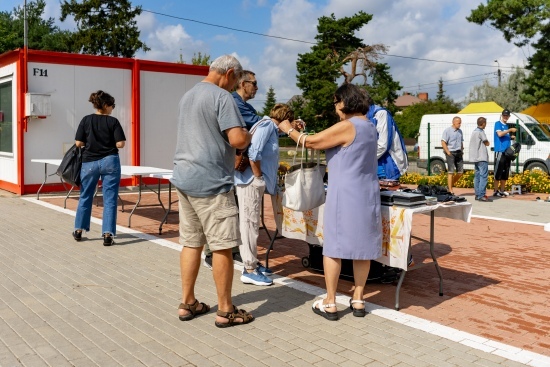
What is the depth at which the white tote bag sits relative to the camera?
16.8 ft

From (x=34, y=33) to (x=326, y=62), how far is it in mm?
28554

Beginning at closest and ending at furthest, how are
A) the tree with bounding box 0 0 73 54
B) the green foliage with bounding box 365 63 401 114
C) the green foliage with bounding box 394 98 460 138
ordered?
1. the green foliage with bounding box 365 63 401 114
2. the tree with bounding box 0 0 73 54
3. the green foliage with bounding box 394 98 460 138

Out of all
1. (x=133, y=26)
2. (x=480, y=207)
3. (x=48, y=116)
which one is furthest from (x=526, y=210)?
(x=133, y=26)

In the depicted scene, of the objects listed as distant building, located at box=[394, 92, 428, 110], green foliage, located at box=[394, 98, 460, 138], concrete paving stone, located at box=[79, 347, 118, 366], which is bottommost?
concrete paving stone, located at box=[79, 347, 118, 366]

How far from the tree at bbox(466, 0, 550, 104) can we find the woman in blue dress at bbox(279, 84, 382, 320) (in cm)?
2690

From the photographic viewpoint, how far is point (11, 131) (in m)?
13.7

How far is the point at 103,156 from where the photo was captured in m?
7.71

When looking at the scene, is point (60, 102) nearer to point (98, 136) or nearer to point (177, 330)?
point (98, 136)

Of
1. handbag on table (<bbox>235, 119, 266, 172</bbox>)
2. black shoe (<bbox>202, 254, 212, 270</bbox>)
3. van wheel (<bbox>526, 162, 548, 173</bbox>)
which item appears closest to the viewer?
handbag on table (<bbox>235, 119, 266, 172</bbox>)

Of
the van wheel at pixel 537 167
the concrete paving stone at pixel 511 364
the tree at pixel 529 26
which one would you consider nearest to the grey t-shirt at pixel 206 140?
the concrete paving stone at pixel 511 364

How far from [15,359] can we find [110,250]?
3553mm

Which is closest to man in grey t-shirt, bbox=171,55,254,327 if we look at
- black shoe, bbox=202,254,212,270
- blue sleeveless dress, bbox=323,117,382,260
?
blue sleeveless dress, bbox=323,117,382,260

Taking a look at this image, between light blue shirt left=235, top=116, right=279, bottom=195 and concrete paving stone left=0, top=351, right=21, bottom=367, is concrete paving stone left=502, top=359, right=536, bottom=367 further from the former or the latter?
concrete paving stone left=0, top=351, right=21, bottom=367

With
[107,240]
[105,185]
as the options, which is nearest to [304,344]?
[107,240]
